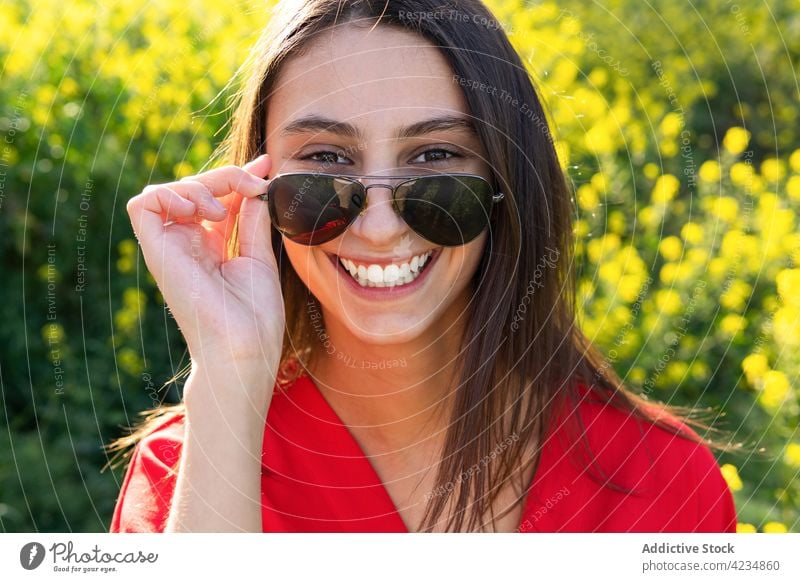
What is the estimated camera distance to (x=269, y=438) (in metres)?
2.03

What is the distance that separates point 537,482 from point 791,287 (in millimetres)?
1232

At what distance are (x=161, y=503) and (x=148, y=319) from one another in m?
1.34

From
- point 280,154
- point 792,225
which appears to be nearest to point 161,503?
point 280,154

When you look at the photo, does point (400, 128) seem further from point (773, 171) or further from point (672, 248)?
point (773, 171)

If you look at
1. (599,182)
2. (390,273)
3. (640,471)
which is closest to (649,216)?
(599,182)

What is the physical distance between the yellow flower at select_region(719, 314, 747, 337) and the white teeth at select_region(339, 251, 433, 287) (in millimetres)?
1478

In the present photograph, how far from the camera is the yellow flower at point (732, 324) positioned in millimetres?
2977

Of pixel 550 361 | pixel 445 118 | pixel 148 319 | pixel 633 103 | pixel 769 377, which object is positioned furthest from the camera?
pixel 633 103

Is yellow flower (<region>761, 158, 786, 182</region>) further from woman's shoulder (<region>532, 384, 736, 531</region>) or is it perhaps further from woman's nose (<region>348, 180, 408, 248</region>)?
woman's nose (<region>348, 180, 408, 248</region>)

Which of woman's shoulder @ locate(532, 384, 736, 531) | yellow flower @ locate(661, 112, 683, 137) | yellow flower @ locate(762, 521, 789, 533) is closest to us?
woman's shoulder @ locate(532, 384, 736, 531)

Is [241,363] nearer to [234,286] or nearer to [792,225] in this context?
[234,286]

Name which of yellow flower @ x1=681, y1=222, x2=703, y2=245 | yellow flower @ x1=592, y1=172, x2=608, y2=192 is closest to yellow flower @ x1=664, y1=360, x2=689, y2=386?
yellow flower @ x1=681, y1=222, x2=703, y2=245

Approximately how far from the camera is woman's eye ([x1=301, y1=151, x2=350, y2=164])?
183cm
